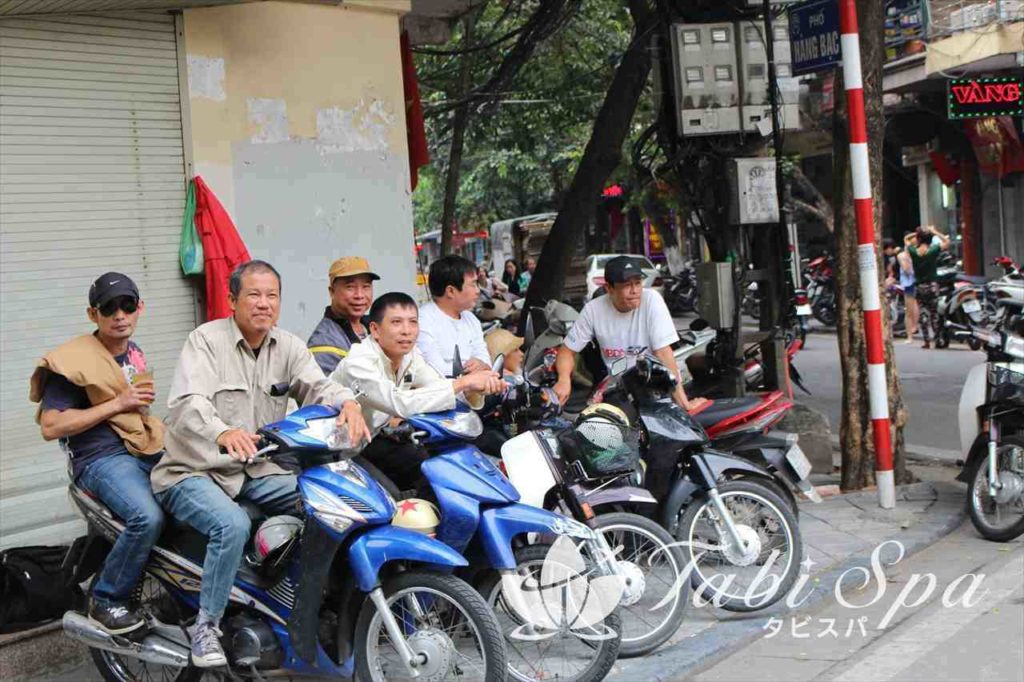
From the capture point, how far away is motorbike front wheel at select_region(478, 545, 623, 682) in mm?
4266

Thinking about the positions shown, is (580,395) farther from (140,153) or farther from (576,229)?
(576,229)

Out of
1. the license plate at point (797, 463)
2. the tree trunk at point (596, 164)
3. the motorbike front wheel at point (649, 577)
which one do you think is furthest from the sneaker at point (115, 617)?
the tree trunk at point (596, 164)

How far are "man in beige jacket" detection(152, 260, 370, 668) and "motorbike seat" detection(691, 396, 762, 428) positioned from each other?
215cm

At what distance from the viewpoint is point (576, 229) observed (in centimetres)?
1185

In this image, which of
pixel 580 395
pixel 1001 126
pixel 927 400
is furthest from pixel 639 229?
pixel 580 395

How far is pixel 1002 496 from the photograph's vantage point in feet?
21.0

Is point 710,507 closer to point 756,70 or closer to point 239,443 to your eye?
point 239,443

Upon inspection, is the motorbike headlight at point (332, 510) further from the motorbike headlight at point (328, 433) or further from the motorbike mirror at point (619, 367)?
the motorbike mirror at point (619, 367)

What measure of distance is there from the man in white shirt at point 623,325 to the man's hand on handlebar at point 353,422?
2.03 m

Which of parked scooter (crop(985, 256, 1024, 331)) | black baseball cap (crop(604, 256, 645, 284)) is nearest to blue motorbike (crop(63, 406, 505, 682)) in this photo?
black baseball cap (crop(604, 256, 645, 284))

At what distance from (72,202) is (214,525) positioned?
2756 mm

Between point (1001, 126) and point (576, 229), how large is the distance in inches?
467

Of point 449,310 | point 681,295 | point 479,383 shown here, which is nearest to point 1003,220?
point 681,295

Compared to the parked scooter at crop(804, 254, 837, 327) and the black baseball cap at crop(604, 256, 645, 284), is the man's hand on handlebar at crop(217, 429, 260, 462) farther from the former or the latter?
the parked scooter at crop(804, 254, 837, 327)
